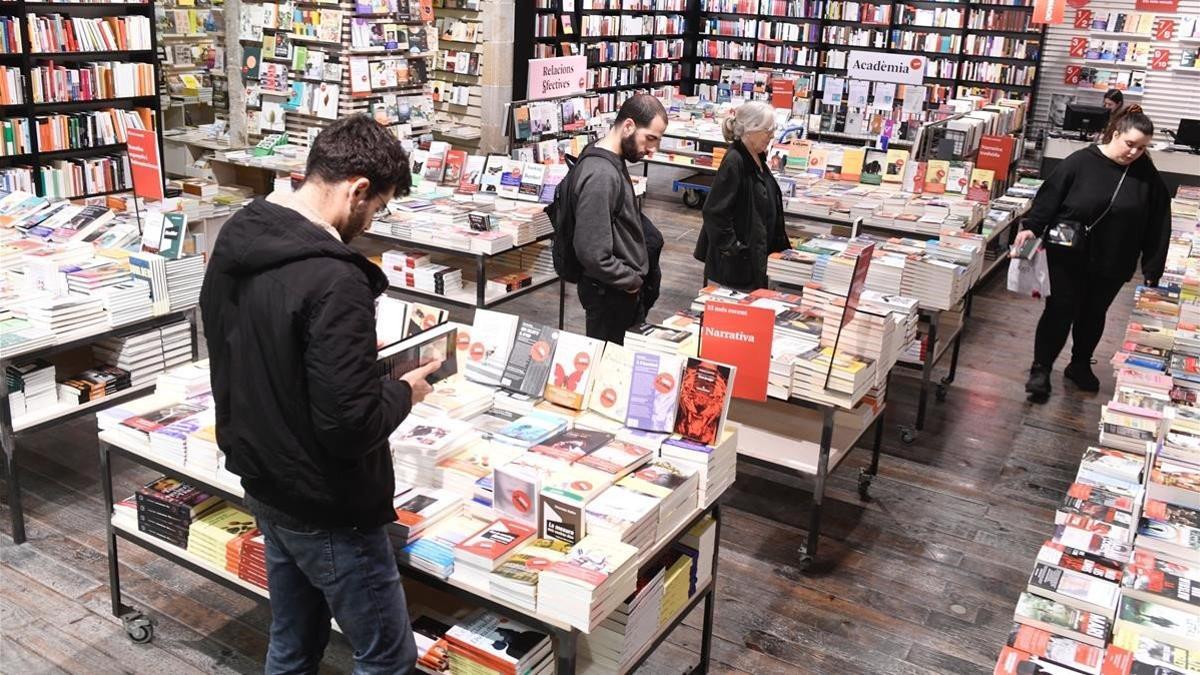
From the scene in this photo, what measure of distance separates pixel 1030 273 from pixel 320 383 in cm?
484

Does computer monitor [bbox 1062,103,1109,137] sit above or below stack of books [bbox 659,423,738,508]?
above

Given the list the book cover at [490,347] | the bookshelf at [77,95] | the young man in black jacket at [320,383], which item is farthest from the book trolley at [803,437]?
the bookshelf at [77,95]

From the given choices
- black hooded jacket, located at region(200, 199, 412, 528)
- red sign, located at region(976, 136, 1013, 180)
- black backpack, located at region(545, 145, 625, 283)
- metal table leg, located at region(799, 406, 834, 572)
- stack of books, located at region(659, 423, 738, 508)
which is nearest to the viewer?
black hooded jacket, located at region(200, 199, 412, 528)

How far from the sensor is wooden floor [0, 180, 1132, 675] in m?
3.55

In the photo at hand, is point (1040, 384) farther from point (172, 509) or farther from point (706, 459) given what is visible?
point (172, 509)

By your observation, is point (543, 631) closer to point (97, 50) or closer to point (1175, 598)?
point (1175, 598)

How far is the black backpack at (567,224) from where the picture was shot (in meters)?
4.04

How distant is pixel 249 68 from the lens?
8922 mm

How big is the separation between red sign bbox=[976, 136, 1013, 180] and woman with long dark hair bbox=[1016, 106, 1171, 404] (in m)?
2.17

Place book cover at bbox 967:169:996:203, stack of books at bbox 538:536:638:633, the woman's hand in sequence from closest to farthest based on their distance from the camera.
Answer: stack of books at bbox 538:536:638:633 < the woman's hand < book cover at bbox 967:169:996:203

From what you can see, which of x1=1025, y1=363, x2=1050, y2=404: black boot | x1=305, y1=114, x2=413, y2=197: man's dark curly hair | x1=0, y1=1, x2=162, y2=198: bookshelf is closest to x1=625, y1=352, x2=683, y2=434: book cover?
x1=305, y1=114, x2=413, y2=197: man's dark curly hair

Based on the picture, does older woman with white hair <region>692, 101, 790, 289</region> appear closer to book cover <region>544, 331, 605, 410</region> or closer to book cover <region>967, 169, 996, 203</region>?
book cover <region>544, 331, 605, 410</region>

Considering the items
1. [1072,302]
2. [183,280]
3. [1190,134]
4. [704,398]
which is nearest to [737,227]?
[704,398]

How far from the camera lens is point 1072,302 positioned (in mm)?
5980
